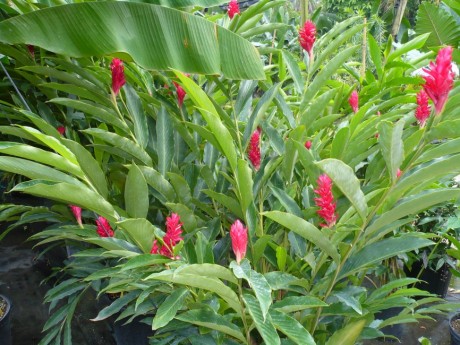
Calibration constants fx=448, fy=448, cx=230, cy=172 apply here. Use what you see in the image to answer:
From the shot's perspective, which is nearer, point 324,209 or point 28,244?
point 324,209

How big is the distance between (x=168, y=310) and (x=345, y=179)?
38 centimetres

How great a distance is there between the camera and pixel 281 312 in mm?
823

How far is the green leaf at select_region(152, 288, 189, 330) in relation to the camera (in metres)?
0.73

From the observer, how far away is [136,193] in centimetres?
92

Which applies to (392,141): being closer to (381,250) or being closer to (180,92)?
(381,250)

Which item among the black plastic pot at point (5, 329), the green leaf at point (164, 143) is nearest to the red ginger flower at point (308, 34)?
the green leaf at point (164, 143)

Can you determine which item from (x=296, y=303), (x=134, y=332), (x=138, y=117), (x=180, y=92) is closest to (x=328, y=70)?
(x=180, y=92)

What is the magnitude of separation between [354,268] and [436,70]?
0.42 metres

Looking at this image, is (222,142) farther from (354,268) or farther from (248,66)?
(354,268)

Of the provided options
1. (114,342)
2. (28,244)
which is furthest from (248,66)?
(28,244)

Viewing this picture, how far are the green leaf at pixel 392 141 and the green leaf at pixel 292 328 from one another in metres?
0.32

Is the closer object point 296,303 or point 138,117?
point 296,303

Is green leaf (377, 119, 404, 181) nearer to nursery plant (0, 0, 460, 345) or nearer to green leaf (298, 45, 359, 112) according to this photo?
nursery plant (0, 0, 460, 345)

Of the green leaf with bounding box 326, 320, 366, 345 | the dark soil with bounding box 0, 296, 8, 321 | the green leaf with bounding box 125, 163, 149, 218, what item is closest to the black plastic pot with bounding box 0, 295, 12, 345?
the dark soil with bounding box 0, 296, 8, 321
